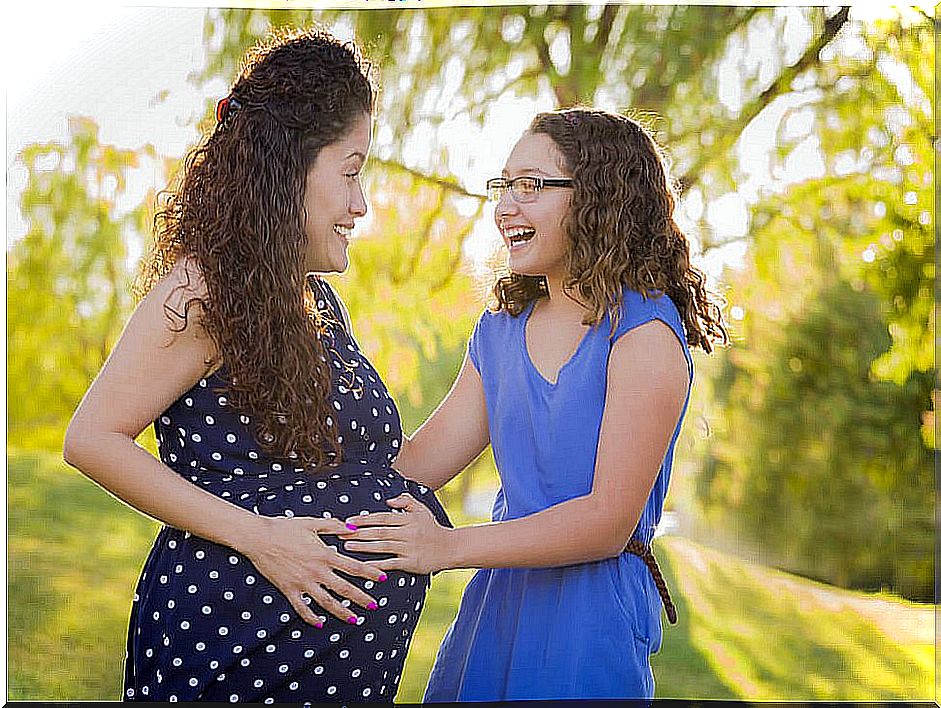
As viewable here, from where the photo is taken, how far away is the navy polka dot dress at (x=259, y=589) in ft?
7.25

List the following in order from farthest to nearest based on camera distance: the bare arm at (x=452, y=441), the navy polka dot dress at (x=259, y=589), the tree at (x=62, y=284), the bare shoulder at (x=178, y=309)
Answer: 1. the tree at (x=62, y=284)
2. the bare arm at (x=452, y=441)
3. the navy polka dot dress at (x=259, y=589)
4. the bare shoulder at (x=178, y=309)

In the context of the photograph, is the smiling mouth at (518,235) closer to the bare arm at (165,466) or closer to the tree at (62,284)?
the bare arm at (165,466)

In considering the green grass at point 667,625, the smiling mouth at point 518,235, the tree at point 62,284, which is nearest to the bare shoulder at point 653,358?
the smiling mouth at point 518,235

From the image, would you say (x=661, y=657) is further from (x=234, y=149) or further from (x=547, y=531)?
(x=234, y=149)

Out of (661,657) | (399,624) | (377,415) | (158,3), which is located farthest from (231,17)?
(661,657)

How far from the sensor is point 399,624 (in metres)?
2.32

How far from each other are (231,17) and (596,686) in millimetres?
1731

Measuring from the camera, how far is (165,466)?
87.1 inches

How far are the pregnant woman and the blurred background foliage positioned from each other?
0.39 meters

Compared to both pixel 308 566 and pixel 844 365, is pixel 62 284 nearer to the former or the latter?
pixel 308 566

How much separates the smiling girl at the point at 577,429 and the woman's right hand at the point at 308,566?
1.7 inches

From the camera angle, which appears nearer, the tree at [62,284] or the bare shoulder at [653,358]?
the bare shoulder at [653,358]

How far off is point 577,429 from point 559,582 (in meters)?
0.32

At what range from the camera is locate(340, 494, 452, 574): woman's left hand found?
2.28 metres
